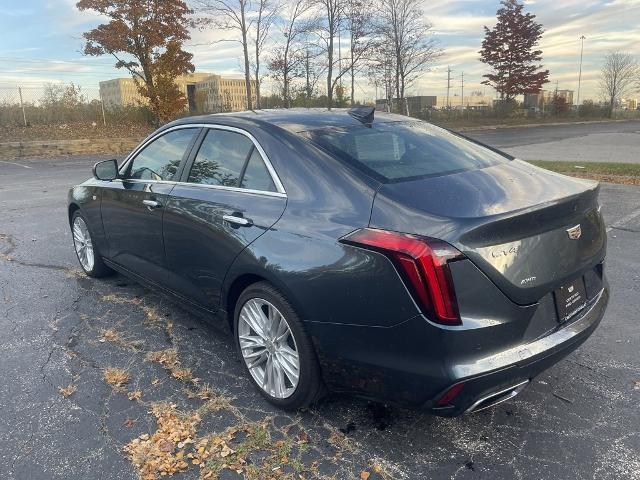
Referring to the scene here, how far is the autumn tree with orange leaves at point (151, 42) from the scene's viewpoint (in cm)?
2420

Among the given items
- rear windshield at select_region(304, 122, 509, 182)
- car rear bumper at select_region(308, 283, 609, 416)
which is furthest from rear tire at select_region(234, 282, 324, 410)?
rear windshield at select_region(304, 122, 509, 182)

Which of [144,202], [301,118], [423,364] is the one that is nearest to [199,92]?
[144,202]

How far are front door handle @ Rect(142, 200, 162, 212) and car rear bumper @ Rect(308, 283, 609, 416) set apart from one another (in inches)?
68.6

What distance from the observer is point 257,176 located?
3.02 metres

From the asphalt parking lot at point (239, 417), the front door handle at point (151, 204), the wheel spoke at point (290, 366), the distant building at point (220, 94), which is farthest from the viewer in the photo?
the distant building at point (220, 94)

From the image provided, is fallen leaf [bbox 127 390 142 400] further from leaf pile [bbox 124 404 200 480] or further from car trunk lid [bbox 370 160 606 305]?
car trunk lid [bbox 370 160 606 305]

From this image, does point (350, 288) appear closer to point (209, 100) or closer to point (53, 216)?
point (53, 216)

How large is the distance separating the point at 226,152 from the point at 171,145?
79 centimetres

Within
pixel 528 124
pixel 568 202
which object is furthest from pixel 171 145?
pixel 528 124

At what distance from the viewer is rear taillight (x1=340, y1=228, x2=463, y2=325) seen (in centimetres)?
213

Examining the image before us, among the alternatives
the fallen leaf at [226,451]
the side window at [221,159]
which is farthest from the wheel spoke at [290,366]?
the side window at [221,159]

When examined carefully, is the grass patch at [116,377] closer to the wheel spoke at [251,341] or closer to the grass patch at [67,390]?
the grass patch at [67,390]

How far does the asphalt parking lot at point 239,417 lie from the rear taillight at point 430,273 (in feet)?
2.64

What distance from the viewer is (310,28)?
27.1 m
